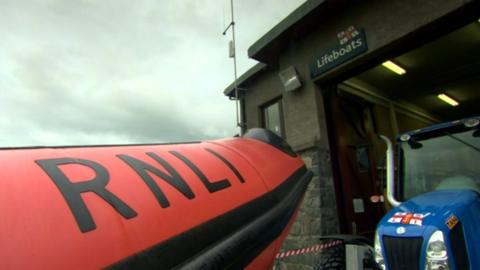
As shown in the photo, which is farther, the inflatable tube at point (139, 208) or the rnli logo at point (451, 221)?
the rnli logo at point (451, 221)

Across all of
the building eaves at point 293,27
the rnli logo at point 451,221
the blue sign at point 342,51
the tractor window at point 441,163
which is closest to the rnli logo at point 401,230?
the rnli logo at point 451,221

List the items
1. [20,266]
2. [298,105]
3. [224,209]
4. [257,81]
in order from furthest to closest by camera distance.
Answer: [257,81]
[298,105]
[224,209]
[20,266]

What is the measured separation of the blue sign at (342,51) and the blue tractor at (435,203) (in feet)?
5.94

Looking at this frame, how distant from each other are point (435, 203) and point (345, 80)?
3.69m

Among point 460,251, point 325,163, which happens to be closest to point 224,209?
point 460,251

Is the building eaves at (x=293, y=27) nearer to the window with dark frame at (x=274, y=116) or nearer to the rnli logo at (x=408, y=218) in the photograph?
the window with dark frame at (x=274, y=116)

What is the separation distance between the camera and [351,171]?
6.21m

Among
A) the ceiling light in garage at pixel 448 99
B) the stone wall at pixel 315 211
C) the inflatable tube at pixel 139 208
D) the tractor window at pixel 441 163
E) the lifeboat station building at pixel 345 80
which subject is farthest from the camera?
the ceiling light in garage at pixel 448 99

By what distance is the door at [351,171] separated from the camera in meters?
5.88

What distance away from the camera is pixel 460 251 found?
233 cm

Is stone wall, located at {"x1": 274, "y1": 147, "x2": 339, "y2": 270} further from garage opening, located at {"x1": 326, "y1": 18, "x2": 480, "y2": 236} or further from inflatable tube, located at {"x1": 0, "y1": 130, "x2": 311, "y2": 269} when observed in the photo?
inflatable tube, located at {"x1": 0, "y1": 130, "x2": 311, "y2": 269}

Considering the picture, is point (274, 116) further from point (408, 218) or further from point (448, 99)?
point (448, 99)

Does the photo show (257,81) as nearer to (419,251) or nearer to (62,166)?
(419,251)

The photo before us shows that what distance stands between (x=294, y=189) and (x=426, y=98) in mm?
9497
